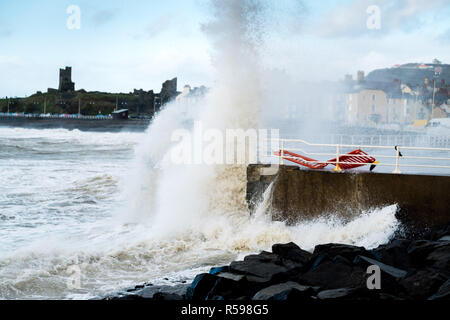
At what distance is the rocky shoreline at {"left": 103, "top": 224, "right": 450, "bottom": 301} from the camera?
548 cm

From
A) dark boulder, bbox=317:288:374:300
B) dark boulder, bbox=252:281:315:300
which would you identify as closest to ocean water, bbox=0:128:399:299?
dark boulder, bbox=252:281:315:300

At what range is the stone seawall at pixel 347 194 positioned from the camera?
9.19 metres

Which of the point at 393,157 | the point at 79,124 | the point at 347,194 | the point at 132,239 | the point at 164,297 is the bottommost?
the point at 132,239

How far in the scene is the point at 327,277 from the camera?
6121mm

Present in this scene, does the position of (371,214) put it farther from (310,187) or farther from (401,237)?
(310,187)

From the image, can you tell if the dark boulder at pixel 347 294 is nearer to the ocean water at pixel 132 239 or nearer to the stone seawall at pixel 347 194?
the ocean water at pixel 132 239

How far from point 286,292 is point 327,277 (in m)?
1.02

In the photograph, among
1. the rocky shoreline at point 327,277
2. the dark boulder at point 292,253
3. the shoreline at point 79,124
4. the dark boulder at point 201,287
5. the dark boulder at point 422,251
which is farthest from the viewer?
the shoreline at point 79,124

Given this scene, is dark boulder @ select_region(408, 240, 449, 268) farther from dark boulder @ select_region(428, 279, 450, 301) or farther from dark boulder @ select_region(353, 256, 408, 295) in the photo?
dark boulder @ select_region(428, 279, 450, 301)

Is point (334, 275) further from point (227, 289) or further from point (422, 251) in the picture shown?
point (422, 251)

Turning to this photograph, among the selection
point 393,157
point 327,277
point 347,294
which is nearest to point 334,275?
point 327,277

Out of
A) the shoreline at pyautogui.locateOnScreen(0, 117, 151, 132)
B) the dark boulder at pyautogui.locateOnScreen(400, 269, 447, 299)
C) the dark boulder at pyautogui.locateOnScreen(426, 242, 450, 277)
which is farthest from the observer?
the shoreline at pyautogui.locateOnScreen(0, 117, 151, 132)

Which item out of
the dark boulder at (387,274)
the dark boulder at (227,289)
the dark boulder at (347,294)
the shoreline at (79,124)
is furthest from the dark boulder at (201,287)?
the shoreline at (79,124)
